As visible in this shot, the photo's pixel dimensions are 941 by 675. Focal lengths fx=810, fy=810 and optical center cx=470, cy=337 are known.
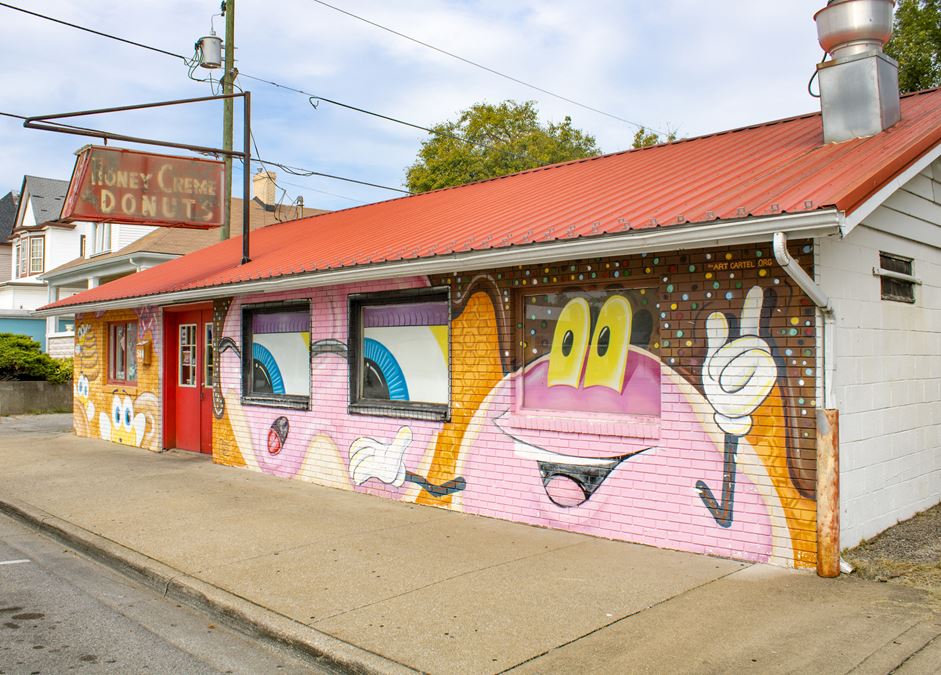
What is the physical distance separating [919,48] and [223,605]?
64.6ft

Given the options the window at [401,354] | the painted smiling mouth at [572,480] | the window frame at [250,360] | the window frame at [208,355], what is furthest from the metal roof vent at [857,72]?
the window frame at [208,355]

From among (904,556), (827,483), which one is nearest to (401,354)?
(827,483)

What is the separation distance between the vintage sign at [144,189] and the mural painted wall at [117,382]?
2.00 metres

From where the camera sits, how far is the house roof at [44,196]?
1407 inches

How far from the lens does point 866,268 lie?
6.55 m

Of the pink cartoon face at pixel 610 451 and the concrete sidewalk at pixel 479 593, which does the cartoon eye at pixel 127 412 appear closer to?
the concrete sidewalk at pixel 479 593

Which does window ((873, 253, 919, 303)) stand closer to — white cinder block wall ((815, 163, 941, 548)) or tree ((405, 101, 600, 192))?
white cinder block wall ((815, 163, 941, 548))

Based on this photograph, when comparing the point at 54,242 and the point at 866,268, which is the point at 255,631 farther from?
the point at 54,242

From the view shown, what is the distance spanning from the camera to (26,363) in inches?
866

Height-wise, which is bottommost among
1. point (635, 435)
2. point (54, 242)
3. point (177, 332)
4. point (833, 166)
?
point (635, 435)

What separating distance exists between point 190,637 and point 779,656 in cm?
343

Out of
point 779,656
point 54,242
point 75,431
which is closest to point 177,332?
point 75,431

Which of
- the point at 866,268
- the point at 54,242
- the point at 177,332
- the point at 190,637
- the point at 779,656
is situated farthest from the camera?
the point at 54,242

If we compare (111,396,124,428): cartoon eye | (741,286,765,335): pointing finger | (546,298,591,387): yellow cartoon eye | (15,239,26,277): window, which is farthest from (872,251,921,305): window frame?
(15,239,26,277): window
